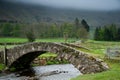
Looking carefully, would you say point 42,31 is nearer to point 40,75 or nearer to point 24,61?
point 24,61

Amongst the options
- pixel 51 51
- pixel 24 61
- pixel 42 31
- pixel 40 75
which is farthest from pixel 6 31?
pixel 51 51

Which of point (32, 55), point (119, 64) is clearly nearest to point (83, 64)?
point (119, 64)

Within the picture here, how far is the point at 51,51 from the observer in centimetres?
5556

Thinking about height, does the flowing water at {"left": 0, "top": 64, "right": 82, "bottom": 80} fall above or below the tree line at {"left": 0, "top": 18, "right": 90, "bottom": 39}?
below

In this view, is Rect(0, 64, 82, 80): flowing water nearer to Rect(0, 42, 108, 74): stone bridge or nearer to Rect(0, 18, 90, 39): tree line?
Rect(0, 42, 108, 74): stone bridge

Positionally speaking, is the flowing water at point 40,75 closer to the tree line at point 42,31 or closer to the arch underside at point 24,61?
the arch underside at point 24,61

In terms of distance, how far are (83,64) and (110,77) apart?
47.5 ft

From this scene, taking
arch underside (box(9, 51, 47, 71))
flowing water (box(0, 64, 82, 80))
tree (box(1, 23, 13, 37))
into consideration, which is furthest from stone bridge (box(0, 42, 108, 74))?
tree (box(1, 23, 13, 37))

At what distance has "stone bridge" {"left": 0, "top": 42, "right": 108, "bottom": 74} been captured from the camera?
44875 millimetres

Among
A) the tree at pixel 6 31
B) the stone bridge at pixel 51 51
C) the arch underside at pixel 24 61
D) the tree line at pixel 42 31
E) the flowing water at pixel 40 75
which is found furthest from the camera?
the tree at pixel 6 31

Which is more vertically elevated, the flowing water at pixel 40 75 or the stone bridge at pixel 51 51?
the stone bridge at pixel 51 51

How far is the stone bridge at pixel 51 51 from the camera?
147 feet

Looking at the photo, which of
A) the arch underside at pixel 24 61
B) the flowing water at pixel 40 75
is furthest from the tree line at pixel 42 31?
the flowing water at pixel 40 75

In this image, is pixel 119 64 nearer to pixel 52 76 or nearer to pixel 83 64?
pixel 83 64
